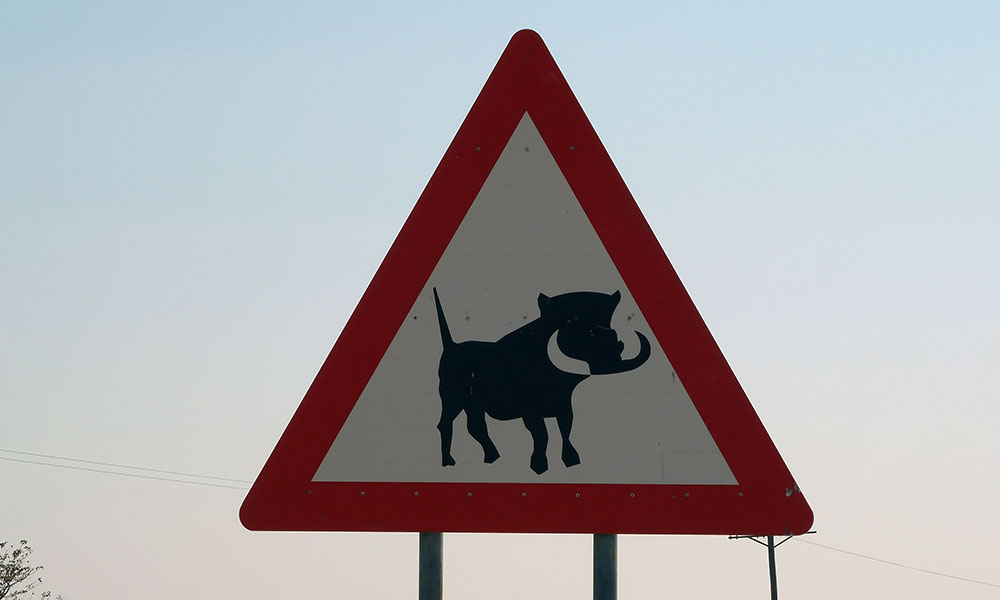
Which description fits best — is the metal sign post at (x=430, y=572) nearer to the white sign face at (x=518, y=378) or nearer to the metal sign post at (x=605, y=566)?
the white sign face at (x=518, y=378)

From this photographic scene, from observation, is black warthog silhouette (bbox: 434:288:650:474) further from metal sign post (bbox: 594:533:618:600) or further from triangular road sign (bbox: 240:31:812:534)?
metal sign post (bbox: 594:533:618:600)

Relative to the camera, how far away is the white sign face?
2865 millimetres

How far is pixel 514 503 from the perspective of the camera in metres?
2.85

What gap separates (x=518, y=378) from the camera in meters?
2.91

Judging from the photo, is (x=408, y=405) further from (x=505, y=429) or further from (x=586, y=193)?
(x=586, y=193)

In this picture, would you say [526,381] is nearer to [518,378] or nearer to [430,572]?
[518,378]

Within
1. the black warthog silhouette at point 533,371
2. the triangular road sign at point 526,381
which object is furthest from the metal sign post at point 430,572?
the black warthog silhouette at point 533,371

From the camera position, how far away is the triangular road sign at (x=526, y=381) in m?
2.86

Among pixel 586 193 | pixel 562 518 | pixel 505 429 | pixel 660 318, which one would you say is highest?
pixel 586 193

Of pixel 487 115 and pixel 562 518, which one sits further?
pixel 487 115

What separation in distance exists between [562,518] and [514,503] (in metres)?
0.10

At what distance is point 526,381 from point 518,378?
2 centimetres

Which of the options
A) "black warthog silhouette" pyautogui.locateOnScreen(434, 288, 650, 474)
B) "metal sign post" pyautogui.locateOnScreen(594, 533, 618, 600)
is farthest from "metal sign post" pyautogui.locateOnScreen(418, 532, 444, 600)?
"metal sign post" pyautogui.locateOnScreen(594, 533, 618, 600)

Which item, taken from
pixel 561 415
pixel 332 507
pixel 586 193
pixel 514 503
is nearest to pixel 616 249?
pixel 586 193
